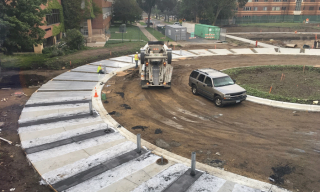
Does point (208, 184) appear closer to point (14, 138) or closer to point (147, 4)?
point (14, 138)

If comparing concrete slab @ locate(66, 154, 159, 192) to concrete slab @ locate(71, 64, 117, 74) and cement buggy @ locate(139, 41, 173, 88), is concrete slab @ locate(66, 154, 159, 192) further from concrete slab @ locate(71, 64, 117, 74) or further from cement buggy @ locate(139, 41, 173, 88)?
concrete slab @ locate(71, 64, 117, 74)

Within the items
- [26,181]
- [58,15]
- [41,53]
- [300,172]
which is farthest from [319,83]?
[58,15]

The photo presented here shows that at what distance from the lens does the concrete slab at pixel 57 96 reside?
51.4 feet

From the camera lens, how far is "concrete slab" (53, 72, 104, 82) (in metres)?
20.5

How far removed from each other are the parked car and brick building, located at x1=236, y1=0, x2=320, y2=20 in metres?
77.6

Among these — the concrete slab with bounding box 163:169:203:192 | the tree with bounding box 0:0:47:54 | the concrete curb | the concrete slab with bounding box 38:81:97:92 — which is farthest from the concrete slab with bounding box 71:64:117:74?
the concrete slab with bounding box 163:169:203:192

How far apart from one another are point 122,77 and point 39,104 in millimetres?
8036

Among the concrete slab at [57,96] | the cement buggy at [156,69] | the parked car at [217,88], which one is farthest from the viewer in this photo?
the cement buggy at [156,69]

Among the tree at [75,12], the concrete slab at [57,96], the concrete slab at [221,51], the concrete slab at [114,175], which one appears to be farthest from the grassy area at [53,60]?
the concrete slab at [114,175]

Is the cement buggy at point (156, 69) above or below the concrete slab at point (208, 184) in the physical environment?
above

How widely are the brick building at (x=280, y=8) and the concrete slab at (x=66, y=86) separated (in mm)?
78629

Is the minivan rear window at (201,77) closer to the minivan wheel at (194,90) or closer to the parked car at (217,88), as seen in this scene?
the parked car at (217,88)

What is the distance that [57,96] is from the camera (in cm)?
1645

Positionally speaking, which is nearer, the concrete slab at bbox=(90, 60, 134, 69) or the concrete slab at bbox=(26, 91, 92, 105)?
the concrete slab at bbox=(26, 91, 92, 105)
